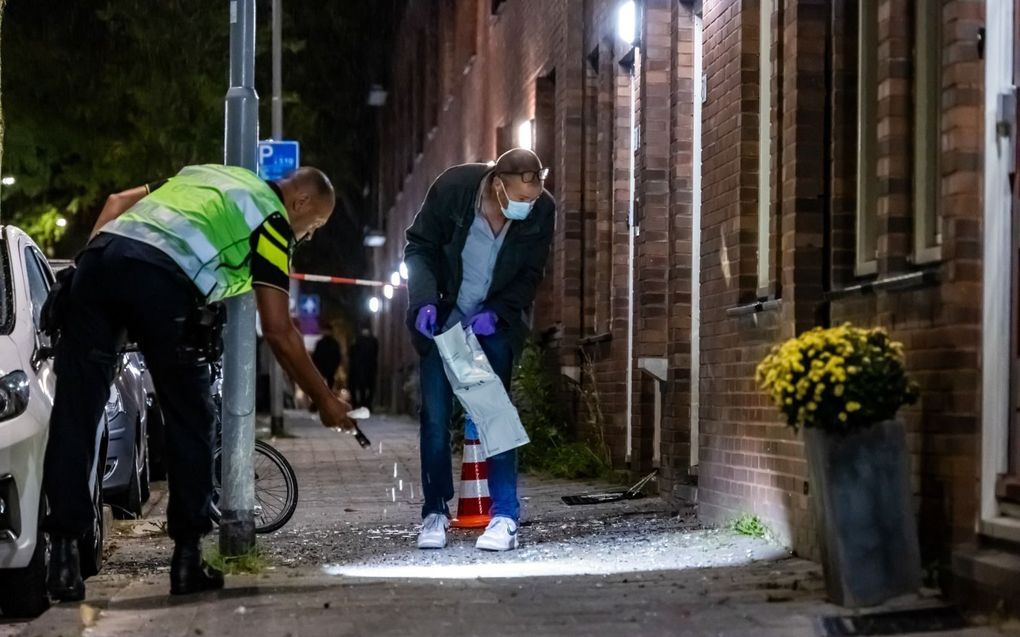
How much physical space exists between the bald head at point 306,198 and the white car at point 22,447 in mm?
1135

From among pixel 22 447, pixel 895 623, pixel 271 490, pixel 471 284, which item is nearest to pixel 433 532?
pixel 471 284

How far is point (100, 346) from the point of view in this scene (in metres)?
6.01

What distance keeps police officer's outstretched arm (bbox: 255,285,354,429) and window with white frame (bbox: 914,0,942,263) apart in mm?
2265

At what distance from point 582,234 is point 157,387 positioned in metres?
7.69

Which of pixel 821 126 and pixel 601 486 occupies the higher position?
pixel 821 126

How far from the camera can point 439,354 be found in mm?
7906

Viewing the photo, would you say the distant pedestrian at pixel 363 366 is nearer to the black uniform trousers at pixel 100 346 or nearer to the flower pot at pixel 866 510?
the black uniform trousers at pixel 100 346

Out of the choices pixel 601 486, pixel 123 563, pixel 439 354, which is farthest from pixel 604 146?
pixel 123 563

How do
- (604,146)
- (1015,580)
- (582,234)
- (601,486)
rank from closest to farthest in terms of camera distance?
(1015,580) → (601,486) → (604,146) → (582,234)

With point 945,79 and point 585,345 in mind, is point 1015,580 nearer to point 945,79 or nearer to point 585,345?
point 945,79

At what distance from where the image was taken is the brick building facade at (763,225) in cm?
588

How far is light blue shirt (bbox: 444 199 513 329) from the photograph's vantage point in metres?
7.89

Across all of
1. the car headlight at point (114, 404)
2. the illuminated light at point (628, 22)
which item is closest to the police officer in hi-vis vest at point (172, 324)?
the car headlight at point (114, 404)

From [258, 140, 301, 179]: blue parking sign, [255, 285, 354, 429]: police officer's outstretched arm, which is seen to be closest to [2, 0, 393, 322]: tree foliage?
[258, 140, 301, 179]: blue parking sign
